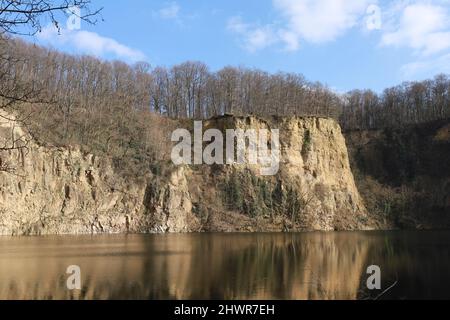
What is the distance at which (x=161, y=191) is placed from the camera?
62438mm

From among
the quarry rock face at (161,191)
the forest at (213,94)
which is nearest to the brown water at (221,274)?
the quarry rock face at (161,191)

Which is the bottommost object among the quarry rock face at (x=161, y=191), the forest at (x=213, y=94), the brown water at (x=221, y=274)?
the brown water at (x=221, y=274)

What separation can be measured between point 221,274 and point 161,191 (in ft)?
136

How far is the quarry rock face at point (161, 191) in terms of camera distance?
52.0 metres

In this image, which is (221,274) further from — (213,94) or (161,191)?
(213,94)

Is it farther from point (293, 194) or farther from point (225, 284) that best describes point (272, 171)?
point (225, 284)

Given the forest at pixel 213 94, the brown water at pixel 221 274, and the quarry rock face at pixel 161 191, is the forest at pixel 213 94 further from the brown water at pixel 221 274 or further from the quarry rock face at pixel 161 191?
the brown water at pixel 221 274

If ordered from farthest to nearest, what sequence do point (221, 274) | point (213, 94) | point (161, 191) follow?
point (213, 94), point (161, 191), point (221, 274)

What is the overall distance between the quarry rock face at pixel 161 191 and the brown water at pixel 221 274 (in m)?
20.9

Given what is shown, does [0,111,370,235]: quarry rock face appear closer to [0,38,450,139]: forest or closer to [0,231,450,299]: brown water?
[0,38,450,139]: forest

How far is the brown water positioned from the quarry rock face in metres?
20.9

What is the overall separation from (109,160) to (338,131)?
38.4 metres

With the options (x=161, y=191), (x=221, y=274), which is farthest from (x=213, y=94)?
(x=221, y=274)

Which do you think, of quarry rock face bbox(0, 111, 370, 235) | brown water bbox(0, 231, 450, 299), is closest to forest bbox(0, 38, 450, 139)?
quarry rock face bbox(0, 111, 370, 235)
